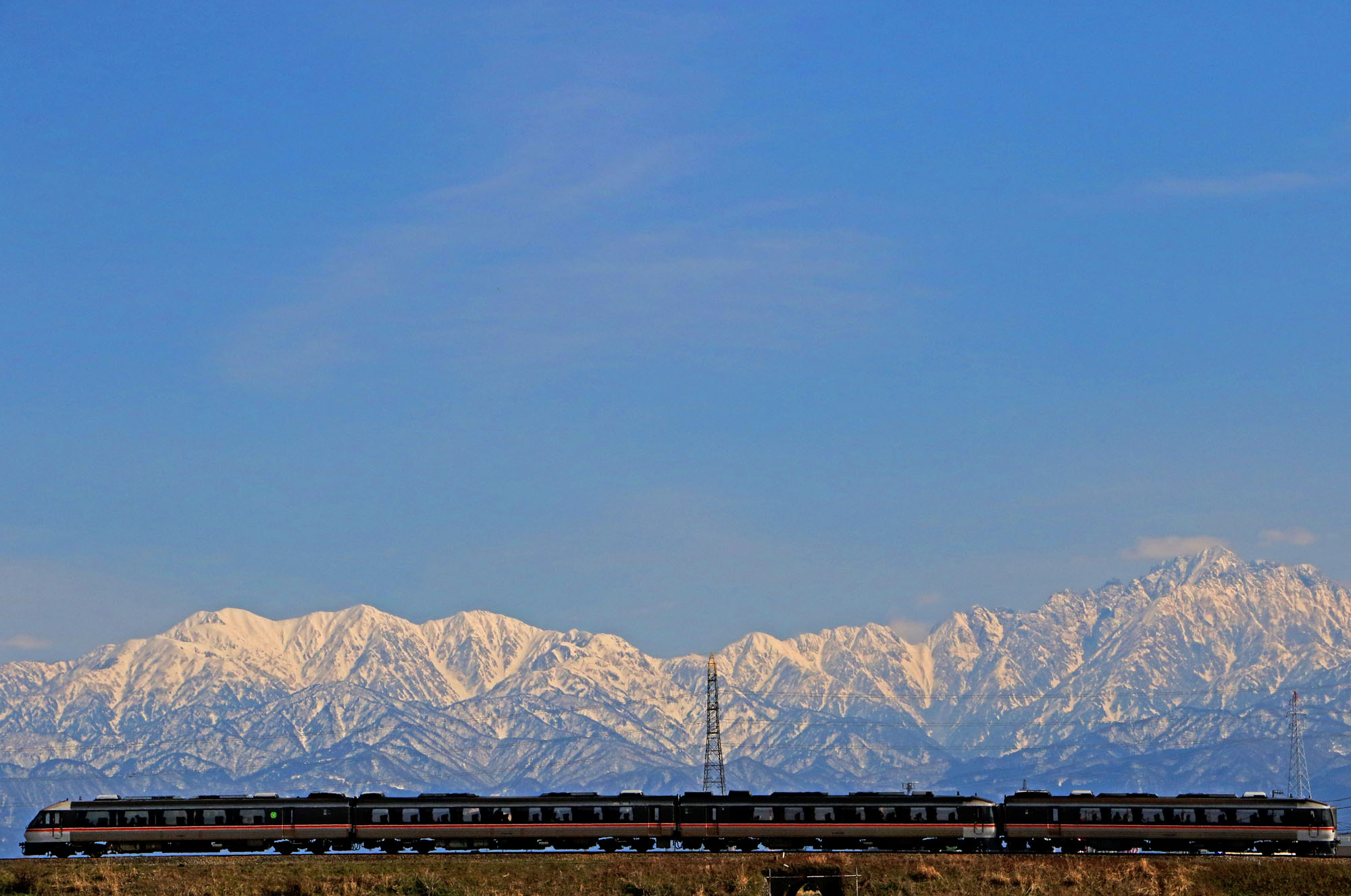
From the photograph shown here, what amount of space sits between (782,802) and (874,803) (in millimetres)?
6234

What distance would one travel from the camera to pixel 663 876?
87938 mm

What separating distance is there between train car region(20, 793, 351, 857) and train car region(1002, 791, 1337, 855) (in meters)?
47.1

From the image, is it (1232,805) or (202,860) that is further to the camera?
(1232,805)

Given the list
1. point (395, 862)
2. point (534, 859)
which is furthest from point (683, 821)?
point (395, 862)

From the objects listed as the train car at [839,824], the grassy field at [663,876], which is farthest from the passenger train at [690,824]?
the grassy field at [663,876]

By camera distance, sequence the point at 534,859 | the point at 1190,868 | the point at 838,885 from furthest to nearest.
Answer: the point at 534,859 < the point at 1190,868 < the point at 838,885

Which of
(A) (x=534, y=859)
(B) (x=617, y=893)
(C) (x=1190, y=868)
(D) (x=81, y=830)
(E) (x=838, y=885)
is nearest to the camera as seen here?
(E) (x=838, y=885)

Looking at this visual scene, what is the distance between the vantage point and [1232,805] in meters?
111

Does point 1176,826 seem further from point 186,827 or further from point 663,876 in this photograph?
point 186,827

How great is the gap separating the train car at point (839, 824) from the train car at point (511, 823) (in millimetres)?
2809

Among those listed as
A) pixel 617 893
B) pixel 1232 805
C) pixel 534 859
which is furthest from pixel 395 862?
pixel 1232 805

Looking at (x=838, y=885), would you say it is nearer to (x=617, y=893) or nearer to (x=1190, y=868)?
(x=617, y=893)

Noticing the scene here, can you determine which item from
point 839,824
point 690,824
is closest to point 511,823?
point 690,824

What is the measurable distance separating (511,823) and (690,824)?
1221 centimetres
